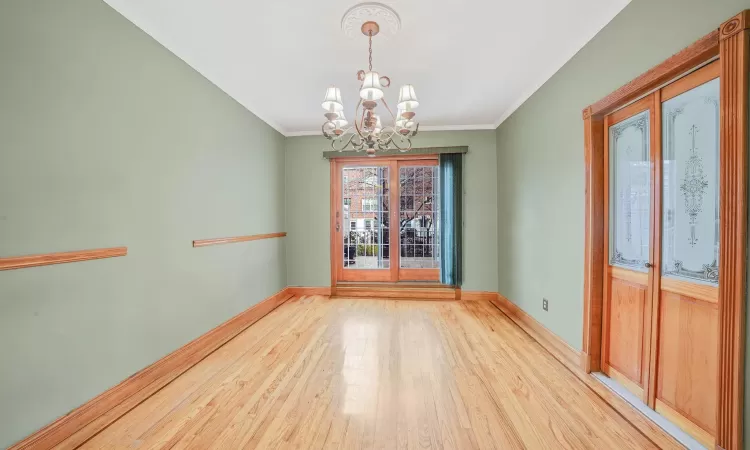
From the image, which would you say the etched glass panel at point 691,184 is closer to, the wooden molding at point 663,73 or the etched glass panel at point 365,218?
the wooden molding at point 663,73

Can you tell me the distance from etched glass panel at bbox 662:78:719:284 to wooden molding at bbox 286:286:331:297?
3.86m

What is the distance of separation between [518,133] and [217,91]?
336 centimetres

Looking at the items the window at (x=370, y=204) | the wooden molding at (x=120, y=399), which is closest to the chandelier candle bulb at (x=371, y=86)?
the wooden molding at (x=120, y=399)

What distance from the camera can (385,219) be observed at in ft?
15.7

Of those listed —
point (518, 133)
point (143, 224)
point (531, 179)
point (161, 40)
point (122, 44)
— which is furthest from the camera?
point (518, 133)

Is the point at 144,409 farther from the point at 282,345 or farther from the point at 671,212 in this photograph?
the point at 671,212

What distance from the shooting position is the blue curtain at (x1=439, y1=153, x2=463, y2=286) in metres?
4.33

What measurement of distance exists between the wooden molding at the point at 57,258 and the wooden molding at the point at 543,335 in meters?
3.40

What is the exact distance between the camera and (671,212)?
167 cm

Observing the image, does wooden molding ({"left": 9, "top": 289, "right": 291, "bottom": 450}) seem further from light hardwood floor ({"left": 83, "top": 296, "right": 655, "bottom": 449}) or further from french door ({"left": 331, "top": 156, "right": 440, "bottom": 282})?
french door ({"left": 331, "top": 156, "right": 440, "bottom": 282})

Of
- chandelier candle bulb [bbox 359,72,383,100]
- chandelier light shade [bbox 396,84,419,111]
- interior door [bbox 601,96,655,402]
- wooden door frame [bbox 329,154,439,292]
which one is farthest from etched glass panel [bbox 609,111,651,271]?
wooden door frame [bbox 329,154,439,292]

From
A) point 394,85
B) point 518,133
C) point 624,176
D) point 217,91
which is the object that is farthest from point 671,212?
point 217,91

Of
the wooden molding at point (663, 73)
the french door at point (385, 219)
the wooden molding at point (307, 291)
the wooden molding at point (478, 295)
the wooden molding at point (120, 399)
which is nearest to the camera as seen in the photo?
the wooden molding at point (663, 73)

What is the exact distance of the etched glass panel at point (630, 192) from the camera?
1.87 m
